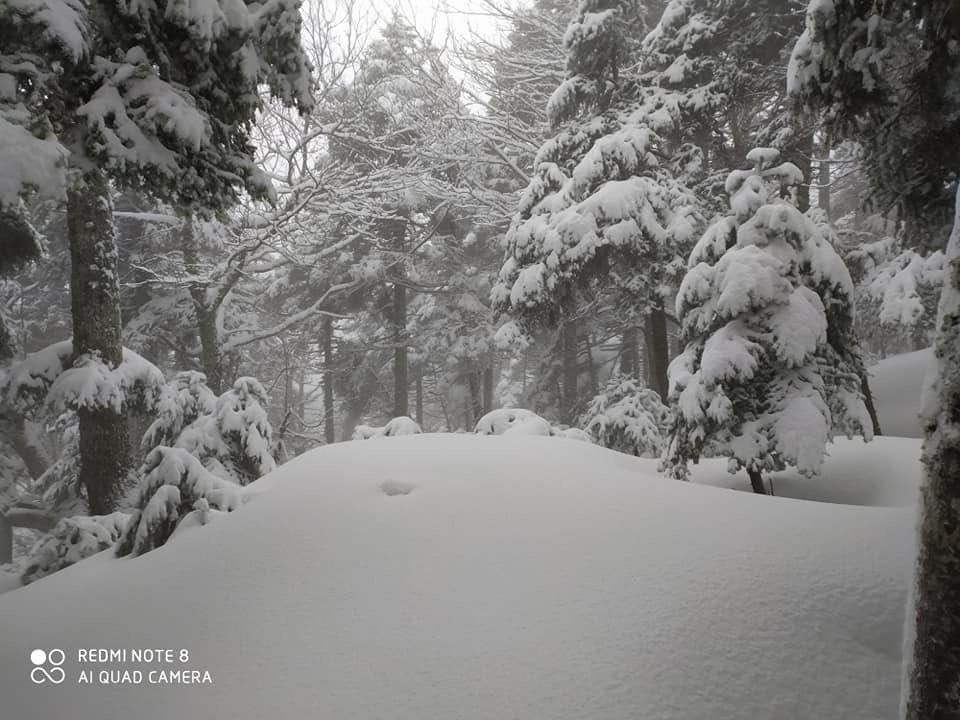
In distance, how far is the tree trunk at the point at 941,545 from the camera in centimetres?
187

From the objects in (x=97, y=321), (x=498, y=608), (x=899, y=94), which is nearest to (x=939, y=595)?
(x=498, y=608)

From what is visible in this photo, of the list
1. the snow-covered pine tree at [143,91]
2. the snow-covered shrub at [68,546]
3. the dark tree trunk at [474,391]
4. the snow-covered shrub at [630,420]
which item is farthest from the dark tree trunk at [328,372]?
the snow-covered pine tree at [143,91]

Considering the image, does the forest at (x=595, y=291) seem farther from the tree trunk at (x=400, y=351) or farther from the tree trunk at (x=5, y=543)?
the tree trunk at (x=400, y=351)

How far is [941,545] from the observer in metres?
1.93

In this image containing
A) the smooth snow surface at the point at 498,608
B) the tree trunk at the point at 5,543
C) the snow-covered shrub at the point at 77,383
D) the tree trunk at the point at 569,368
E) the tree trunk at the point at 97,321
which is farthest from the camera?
the tree trunk at the point at 569,368

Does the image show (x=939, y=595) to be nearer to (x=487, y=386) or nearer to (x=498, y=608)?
(x=498, y=608)

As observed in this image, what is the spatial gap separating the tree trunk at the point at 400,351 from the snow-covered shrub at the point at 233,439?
11682 mm

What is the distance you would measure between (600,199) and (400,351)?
1248cm

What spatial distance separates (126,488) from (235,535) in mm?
4293

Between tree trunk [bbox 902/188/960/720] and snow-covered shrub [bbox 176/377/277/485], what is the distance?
275 inches

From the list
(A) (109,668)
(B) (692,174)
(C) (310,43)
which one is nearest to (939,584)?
(A) (109,668)

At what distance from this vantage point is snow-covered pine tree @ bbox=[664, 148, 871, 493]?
481 cm

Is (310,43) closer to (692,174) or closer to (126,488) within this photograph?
(692,174)

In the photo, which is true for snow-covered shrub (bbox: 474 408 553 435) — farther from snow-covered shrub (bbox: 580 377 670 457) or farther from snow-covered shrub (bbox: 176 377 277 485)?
snow-covered shrub (bbox: 176 377 277 485)
